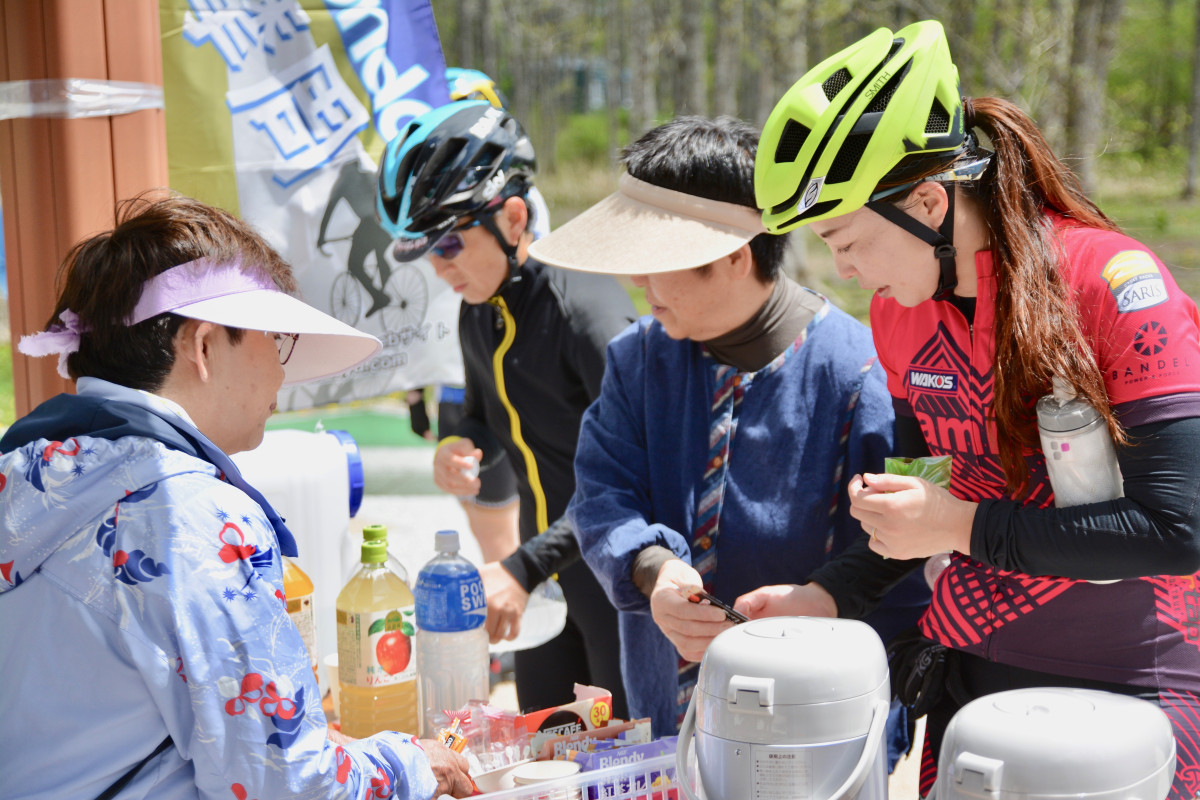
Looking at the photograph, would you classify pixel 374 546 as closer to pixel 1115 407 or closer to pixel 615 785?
pixel 615 785

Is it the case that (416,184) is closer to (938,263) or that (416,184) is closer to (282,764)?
(938,263)

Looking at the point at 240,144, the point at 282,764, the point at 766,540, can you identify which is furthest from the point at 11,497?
the point at 240,144

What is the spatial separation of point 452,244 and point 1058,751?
2448 mm

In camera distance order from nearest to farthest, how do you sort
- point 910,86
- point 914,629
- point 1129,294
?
point 1129,294 → point 910,86 → point 914,629

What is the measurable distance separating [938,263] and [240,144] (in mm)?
2733

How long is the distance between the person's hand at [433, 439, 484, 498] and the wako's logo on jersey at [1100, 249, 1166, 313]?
2200 mm

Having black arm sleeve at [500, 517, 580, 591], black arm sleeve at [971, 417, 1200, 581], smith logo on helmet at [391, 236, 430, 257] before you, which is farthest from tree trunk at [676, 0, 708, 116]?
black arm sleeve at [971, 417, 1200, 581]

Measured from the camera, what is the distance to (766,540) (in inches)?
88.7

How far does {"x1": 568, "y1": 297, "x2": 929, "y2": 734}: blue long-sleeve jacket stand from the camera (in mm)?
2242

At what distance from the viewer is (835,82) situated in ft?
5.72

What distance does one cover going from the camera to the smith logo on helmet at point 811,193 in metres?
1.67

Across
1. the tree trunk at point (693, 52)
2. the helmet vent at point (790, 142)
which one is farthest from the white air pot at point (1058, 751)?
the tree trunk at point (693, 52)

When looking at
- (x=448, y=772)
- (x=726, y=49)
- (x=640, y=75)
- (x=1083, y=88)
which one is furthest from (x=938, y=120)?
(x=726, y=49)

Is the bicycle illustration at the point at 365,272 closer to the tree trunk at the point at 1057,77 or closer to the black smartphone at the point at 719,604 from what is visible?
the black smartphone at the point at 719,604
